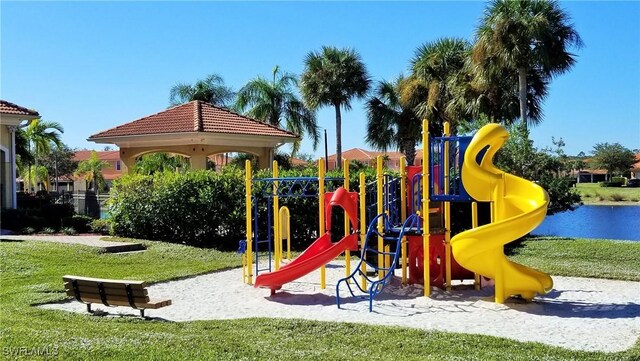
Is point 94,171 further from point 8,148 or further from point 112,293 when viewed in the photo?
point 112,293

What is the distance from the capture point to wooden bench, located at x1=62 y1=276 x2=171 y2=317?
7.88m

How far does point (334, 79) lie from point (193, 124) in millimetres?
11566

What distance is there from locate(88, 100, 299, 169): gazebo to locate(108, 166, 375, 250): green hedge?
3.42 meters

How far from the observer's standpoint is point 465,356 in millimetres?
6004

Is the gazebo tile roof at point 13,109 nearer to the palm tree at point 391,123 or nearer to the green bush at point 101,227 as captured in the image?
the green bush at point 101,227

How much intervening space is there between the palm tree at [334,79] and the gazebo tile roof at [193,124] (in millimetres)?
8672

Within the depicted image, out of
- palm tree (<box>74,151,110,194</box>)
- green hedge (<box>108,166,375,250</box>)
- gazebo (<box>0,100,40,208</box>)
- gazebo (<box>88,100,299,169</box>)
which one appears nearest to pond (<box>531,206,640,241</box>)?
green hedge (<box>108,166,375,250</box>)

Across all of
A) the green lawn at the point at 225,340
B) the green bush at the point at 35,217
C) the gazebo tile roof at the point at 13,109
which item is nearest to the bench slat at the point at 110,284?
the green lawn at the point at 225,340

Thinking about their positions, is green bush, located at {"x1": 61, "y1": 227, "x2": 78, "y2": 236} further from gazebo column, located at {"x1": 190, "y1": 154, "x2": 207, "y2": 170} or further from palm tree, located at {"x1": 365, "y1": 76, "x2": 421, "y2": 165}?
palm tree, located at {"x1": 365, "y1": 76, "x2": 421, "y2": 165}

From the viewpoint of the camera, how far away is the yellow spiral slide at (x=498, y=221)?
28.5 ft

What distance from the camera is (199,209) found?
16.6m

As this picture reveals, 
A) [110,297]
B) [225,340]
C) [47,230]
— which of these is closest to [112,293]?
[110,297]

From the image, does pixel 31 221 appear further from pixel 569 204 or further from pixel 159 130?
pixel 569 204

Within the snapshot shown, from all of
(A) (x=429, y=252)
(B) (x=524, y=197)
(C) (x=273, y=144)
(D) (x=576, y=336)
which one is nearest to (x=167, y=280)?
(A) (x=429, y=252)
